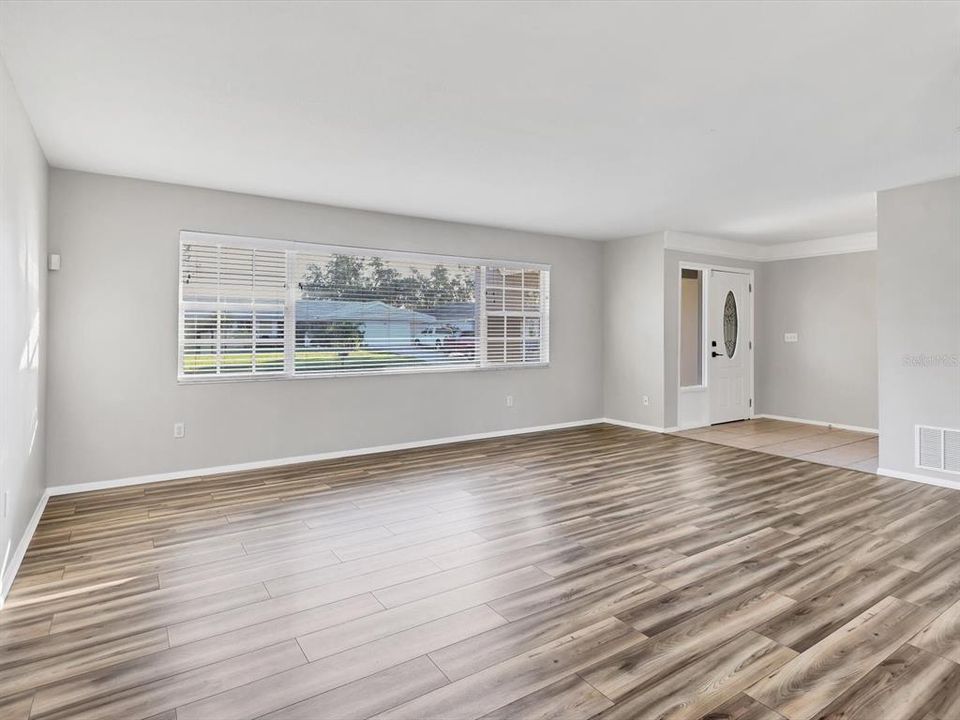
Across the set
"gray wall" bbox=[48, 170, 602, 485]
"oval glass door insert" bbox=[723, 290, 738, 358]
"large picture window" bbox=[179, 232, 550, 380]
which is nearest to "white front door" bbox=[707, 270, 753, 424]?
"oval glass door insert" bbox=[723, 290, 738, 358]

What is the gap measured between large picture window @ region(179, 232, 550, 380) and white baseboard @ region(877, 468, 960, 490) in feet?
11.9

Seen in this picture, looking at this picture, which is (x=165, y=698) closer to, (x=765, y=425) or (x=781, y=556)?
(x=781, y=556)

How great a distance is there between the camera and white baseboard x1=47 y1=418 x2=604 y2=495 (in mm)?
4296

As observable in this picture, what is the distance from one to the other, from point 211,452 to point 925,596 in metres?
5.01

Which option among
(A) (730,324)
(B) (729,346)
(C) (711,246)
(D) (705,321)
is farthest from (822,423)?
(C) (711,246)

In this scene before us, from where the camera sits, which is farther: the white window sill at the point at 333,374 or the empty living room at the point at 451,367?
the white window sill at the point at 333,374

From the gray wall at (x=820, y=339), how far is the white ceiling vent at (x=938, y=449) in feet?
8.41

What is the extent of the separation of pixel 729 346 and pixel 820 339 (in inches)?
44.4

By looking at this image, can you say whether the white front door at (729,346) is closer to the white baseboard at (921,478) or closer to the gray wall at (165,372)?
the white baseboard at (921,478)

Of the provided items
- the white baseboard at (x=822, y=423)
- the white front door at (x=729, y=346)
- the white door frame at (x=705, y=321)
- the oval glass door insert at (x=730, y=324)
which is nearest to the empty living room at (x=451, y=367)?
the white door frame at (x=705, y=321)

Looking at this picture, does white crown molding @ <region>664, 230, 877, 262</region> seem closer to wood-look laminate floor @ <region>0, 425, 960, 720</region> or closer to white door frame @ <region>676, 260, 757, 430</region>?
white door frame @ <region>676, 260, 757, 430</region>

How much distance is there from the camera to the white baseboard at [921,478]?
4328mm

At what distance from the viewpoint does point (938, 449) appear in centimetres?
438

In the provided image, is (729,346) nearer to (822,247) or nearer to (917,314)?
(822,247)
